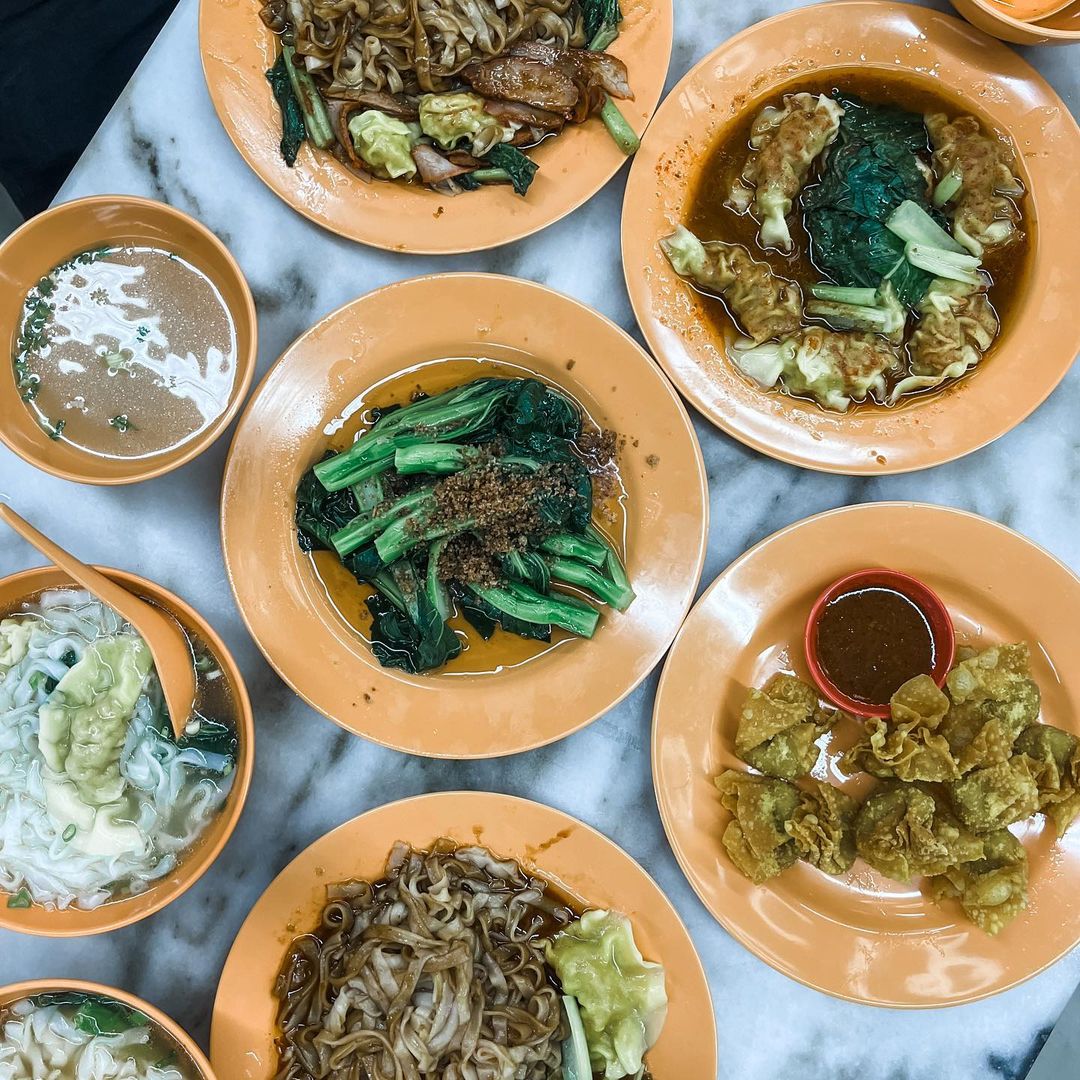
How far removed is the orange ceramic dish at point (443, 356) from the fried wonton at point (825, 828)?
1.94 ft

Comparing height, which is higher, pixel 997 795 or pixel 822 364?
pixel 822 364

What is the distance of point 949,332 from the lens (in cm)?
229

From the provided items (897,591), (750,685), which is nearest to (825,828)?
(750,685)

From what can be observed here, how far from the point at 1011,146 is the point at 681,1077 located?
2.58 meters

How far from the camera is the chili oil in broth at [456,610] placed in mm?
2324

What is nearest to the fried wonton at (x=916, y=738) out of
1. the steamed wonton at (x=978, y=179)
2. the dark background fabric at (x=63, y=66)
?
the steamed wonton at (x=978, y=179)

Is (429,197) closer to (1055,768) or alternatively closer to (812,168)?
(812,168)

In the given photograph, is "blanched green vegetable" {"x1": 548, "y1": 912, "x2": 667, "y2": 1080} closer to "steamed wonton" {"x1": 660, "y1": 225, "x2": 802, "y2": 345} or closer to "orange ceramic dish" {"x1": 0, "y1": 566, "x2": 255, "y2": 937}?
"orange ceramic dish" {"x1": 0, "y1": 566, "x2": 255, "y2": 937}

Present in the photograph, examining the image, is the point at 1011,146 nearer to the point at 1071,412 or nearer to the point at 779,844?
the point at 1071,412

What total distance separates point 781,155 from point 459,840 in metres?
1.99

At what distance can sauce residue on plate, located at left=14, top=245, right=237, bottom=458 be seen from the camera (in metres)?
2.20

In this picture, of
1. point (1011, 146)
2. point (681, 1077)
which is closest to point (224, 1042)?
point (681, 1077)

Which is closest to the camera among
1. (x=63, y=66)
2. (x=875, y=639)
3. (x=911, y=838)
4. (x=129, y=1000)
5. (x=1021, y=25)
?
(x=129, y=1000)

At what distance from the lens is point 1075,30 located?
2.22 meters
